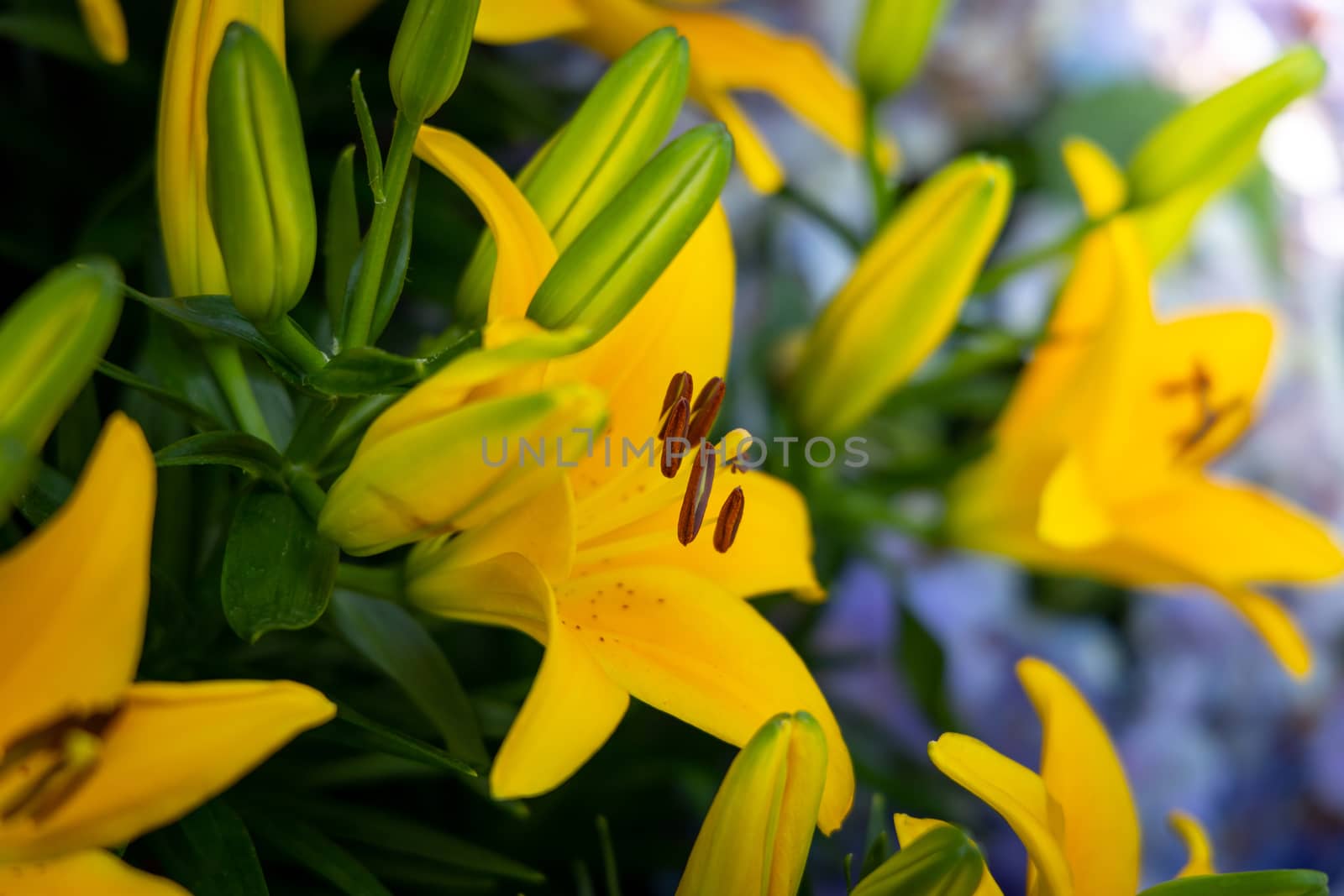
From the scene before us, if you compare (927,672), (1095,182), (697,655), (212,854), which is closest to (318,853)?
(212,854)

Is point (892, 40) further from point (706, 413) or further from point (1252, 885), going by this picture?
point (1252, 885)

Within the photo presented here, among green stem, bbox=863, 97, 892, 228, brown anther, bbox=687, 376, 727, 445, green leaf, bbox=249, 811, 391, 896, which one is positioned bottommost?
green leaf, bbox=249, 811, 391, 896

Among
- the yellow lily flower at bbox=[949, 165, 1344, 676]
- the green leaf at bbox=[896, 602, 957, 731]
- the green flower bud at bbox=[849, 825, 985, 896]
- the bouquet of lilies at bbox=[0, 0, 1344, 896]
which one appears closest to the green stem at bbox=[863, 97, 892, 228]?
the bouquet of lilies at bbox=[0, 0, 1344, 896]

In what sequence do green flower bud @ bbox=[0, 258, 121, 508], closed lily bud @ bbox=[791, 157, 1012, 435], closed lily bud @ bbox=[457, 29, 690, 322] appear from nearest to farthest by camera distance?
green flower bud @ bbox=[0, 258, 121, 508] < closed lily bud @ bbox=[457, 29, 690, 322] < closed lily bud @ bbox=[791, 157, 1012, 435]

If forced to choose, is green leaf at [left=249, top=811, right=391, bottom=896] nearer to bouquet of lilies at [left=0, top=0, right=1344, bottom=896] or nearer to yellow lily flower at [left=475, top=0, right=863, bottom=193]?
bouquet of lilies at [left=0, top=0, right=1344, bottom=896]

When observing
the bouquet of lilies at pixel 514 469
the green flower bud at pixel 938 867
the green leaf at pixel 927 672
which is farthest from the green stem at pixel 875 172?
the green flower bud at pixel 938 867

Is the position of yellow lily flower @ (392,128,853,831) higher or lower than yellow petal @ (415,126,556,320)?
lower

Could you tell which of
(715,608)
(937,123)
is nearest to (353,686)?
(715,608)

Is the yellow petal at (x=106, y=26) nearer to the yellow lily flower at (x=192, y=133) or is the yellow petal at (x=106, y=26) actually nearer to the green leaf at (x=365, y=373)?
the yellow lily flower at (x=192, y=133)

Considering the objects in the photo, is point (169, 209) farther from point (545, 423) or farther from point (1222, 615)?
point (1222, 615)
